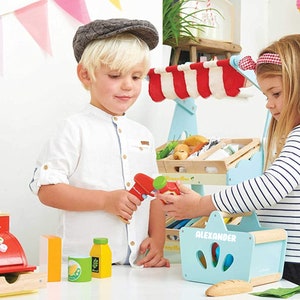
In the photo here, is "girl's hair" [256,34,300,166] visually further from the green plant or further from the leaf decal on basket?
the green plant

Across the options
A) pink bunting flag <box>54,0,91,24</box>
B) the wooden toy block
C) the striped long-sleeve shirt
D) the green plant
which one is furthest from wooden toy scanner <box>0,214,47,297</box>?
the green plant

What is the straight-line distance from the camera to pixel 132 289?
1.26 m

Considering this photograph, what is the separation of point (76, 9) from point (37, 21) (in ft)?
0.59

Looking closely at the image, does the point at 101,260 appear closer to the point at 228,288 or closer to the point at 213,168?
the point at 228,288

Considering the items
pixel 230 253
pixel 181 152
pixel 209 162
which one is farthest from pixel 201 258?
pixel 181 152

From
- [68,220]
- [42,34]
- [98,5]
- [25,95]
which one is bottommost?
[68,220]

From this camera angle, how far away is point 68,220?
5.32 feet

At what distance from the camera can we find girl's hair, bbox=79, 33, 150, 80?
1615 mm

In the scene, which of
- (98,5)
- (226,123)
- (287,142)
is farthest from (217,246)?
(226,123)

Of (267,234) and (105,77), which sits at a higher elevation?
(105,77)

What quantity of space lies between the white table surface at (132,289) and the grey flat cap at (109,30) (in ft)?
1.98

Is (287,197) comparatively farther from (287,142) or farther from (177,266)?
(177,266)

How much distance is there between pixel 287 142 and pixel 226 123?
1783 millimetres

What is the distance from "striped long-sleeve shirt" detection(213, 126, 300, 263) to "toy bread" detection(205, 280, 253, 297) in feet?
0.66
